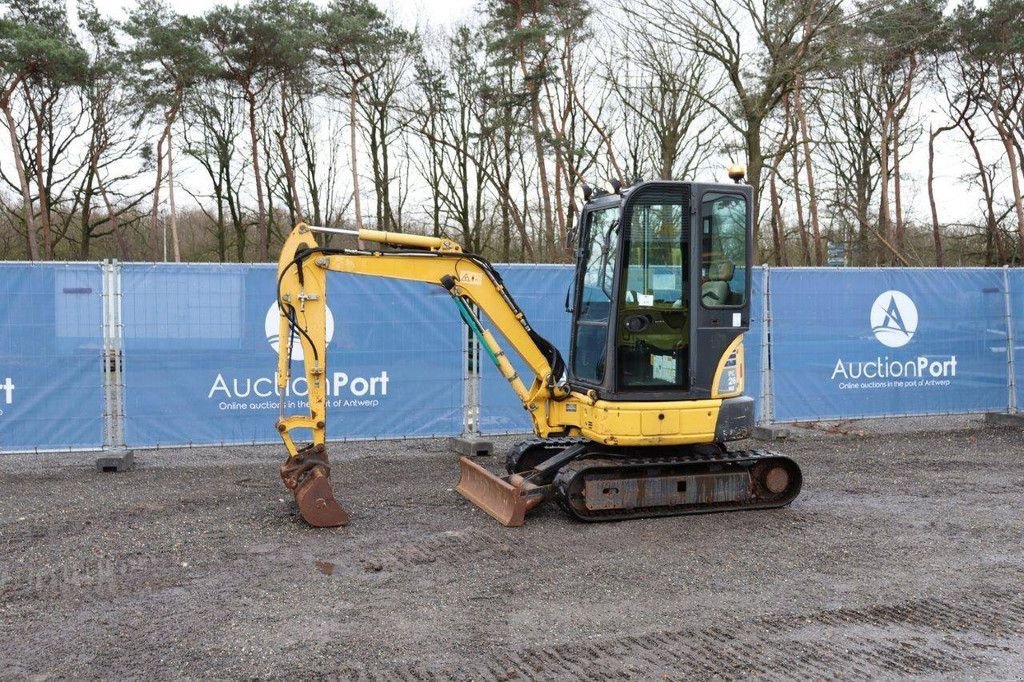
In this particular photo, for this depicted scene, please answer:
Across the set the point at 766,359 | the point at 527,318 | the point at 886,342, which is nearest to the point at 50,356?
the point at 527,318

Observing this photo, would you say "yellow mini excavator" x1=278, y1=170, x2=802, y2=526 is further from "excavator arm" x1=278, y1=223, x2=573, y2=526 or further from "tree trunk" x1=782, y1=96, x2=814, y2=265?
"tree trunk" x1=782, y1=96, x2=814, y2=265

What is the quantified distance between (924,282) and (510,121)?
19.5 m

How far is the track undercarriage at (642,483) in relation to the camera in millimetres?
7523

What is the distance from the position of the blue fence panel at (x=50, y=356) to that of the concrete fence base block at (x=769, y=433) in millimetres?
7850

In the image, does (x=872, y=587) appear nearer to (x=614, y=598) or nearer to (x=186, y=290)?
(x=614, y=598)

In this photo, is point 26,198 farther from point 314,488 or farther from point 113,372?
point 314,488

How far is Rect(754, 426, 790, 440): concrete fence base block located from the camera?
11.9m

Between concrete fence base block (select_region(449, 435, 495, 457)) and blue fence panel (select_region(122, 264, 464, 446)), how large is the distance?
204 millimetres

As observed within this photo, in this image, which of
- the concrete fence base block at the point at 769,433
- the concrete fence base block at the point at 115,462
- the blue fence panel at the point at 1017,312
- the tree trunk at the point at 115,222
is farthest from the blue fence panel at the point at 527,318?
the tree trunk at the point at 115,222

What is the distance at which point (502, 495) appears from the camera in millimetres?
7668

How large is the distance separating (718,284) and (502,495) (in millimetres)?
2491

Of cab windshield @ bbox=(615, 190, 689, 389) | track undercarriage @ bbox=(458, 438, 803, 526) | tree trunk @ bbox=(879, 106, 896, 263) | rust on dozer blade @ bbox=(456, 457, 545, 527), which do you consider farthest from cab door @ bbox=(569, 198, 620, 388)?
tree trunk @ bbox=(879, 106, 896, 263)

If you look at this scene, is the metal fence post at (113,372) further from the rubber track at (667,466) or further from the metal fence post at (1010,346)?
the metal fence post at (1010,346)

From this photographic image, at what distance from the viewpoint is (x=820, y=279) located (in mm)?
12211
